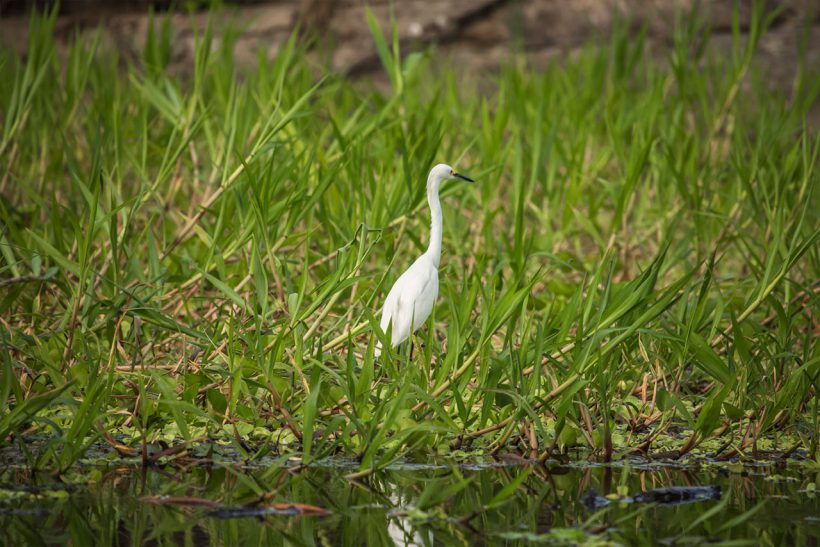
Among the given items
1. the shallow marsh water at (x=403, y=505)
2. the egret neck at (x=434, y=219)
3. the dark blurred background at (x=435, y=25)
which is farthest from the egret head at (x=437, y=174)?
the dark blurred background at (x=435, y=25)

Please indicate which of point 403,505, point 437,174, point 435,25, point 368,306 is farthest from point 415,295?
point 435,25

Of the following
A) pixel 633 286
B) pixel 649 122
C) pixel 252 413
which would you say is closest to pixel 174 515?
pixel 252 413

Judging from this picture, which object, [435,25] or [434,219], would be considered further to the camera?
[435,25]

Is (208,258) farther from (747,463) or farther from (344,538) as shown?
(747,463)

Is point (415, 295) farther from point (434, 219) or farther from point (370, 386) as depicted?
point (370, 386)

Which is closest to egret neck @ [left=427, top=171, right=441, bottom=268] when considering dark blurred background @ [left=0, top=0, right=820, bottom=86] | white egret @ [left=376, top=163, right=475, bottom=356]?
white egret @ [left=376, top=163, right=475, bottom=356]

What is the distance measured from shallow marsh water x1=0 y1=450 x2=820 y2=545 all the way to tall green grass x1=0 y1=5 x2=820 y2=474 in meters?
0.09

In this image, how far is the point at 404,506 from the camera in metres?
2.37

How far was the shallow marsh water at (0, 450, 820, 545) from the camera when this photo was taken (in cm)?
218

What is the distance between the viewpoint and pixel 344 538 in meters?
2.17

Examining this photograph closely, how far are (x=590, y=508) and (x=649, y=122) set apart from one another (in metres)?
2.67

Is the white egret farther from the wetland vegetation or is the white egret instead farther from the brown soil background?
the brown soil background

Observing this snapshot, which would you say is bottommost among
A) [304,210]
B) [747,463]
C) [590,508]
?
[747,463]

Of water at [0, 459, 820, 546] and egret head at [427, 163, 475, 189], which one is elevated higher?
egret head at [427, 163, 475, 189]
